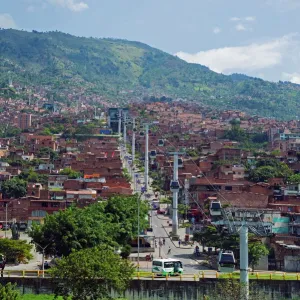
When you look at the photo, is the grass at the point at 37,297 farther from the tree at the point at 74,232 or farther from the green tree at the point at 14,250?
the green tree at the point at 14,250

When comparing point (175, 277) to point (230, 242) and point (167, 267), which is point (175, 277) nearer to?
point (167, 267)

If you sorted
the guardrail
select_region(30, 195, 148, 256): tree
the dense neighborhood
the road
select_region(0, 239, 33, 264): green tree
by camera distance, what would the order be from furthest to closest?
1. the dense neighborhood
2. the road
3. select_region(0, 239, 33, 264): green tree
4. select_region(30, 195, 148, 256): tree
5. the guardrail

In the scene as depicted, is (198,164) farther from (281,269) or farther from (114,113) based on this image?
(114,113)

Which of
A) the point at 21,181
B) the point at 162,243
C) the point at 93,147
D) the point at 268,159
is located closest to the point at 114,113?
the point at 93,147

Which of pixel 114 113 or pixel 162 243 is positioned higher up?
pixel 114 113

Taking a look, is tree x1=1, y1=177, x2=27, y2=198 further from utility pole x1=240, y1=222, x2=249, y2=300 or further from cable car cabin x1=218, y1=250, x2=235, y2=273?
utility pole x1=240, y1=222, x2=249, y2=300

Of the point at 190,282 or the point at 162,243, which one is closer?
the point at 190,282

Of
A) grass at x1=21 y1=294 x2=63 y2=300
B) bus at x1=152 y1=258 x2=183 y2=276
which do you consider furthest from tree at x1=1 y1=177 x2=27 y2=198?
grass at x1=21 y1=294 x2=63 y2=300
